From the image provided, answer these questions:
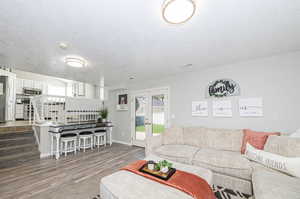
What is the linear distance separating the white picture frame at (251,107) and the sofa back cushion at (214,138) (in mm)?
532

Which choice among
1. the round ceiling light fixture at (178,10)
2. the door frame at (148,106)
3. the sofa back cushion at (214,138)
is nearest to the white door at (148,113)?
the door frame at (148,106)

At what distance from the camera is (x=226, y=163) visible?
206cm

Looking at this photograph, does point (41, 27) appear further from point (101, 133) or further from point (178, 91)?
point (101, 133)

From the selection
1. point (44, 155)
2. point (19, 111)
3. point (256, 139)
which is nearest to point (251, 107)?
point (256, 139)

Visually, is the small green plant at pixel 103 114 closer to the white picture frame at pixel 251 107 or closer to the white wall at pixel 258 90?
the white wall at pixel 258 90

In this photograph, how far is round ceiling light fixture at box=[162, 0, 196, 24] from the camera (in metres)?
1.25

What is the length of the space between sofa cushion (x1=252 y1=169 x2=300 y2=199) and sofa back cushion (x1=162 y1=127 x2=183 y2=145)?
1699 millimetres

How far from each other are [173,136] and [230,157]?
53.1 inches

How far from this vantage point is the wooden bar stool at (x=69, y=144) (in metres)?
3.79

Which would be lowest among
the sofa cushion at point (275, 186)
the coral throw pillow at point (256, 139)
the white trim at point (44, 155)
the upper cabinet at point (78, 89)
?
the white trim at point (44, 155)

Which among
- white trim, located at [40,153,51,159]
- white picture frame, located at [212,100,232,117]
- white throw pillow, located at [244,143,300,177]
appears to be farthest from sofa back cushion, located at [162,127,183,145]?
white trim, located at [40,153,51,159]

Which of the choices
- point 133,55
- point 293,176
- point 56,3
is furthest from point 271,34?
point 56,3

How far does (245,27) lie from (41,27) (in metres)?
2.83

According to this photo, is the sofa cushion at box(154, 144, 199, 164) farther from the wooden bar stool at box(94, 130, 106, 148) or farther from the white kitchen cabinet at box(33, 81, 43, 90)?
the white kitchen cabinet at box(33, 81, 43, 90)
